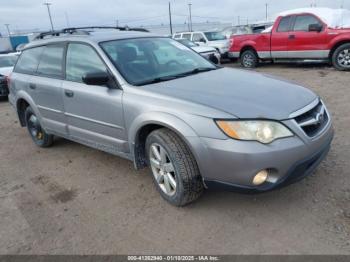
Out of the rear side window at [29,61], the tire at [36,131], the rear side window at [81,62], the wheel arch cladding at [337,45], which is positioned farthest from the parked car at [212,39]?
the rear side window at [81,62]

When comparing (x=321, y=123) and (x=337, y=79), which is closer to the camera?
(x=321, y=123)

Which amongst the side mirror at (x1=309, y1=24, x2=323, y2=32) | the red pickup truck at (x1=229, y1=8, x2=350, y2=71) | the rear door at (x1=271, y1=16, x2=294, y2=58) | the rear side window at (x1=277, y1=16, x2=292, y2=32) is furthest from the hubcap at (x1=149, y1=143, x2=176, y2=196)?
the rear side window at (x1=277, y1=16, x2=292, y2=32)

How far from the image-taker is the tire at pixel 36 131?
5031mm

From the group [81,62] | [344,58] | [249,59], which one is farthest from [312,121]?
[249,59]

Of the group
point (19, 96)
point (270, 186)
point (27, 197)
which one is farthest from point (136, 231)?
point (19, 96)

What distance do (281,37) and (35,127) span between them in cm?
858

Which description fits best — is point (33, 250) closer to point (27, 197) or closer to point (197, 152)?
point (27, 197)

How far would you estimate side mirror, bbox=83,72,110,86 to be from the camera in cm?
322

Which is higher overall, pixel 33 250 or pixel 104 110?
pixel 104 110

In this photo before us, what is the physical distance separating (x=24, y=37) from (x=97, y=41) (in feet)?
121

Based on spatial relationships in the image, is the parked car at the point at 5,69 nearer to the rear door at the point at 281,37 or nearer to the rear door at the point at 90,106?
the rear door at the point at 90,106

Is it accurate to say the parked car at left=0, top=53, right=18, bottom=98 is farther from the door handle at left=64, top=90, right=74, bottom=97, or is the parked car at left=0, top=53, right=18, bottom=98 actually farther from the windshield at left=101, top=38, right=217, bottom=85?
the windshield at left=101, top=38, right=217, bottom=85

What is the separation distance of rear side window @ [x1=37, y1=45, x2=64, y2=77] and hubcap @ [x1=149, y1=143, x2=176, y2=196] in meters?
1.85

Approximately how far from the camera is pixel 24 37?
1406 inches
